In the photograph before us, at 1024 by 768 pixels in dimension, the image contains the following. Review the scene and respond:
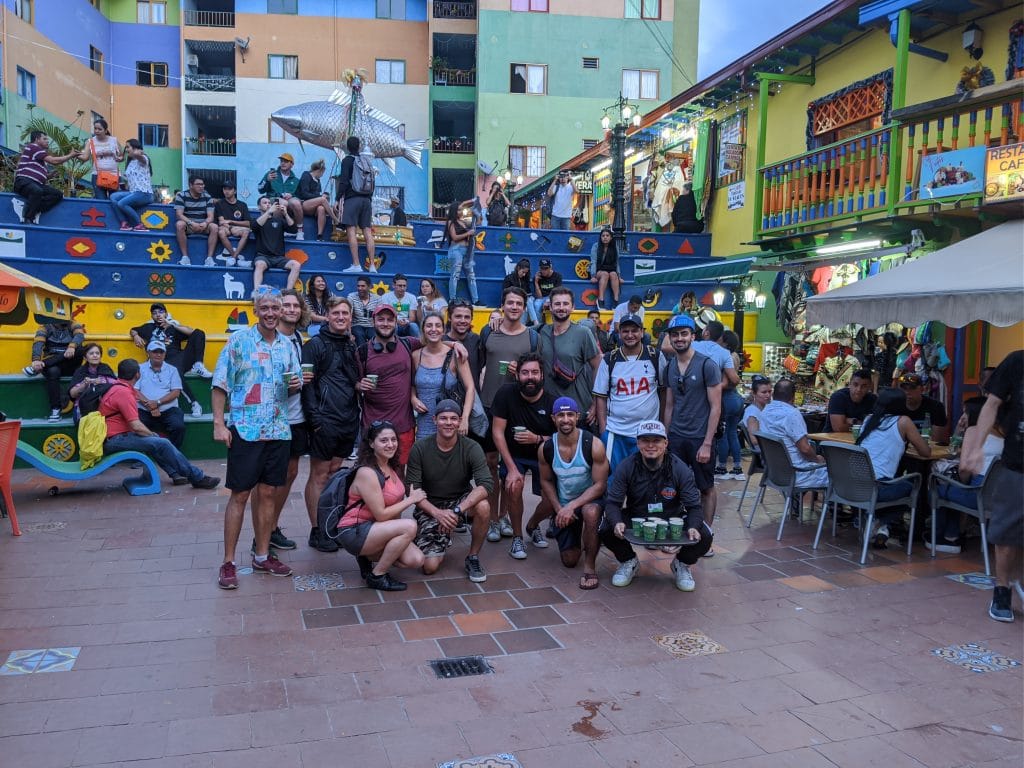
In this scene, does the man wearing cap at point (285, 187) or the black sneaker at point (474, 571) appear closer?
the black sneaker at point (474, 571)

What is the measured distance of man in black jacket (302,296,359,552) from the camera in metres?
5.70

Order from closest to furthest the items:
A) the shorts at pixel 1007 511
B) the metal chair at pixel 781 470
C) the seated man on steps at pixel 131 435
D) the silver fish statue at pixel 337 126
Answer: the shorts at pixel 1007 511, the metal chair at pixel 781 470, the seated man on steps at pixel 131 435, the silver fish statue at pixel 337 126

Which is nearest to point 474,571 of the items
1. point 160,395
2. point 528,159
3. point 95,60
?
point 160,395

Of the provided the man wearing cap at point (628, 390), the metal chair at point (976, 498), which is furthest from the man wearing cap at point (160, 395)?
the metal chair at point (976, 498)

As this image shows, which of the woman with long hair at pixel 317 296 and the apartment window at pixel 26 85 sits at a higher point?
the apartment window at pixel 26 85

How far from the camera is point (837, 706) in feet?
12.2

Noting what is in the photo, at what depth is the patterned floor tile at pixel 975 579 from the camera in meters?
5.47

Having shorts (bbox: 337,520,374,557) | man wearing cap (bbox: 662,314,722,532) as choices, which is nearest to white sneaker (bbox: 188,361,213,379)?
shorts (bbox: 337,520,374,557)

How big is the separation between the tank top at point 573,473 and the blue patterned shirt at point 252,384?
195cm

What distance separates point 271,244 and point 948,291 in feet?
32.4

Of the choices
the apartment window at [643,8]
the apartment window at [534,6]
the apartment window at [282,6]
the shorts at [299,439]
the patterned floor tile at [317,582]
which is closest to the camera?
the patterned floor tile at [317,582]

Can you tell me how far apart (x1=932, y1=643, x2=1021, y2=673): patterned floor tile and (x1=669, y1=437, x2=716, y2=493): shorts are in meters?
2.05

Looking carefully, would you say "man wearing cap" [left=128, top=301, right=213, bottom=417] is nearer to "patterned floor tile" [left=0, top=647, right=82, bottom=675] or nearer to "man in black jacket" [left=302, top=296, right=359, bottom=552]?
"man in black jacket" [left=302, top=296, right=359, bottom=552]

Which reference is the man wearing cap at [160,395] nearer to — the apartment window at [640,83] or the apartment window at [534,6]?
the apartment window at [534,6]
